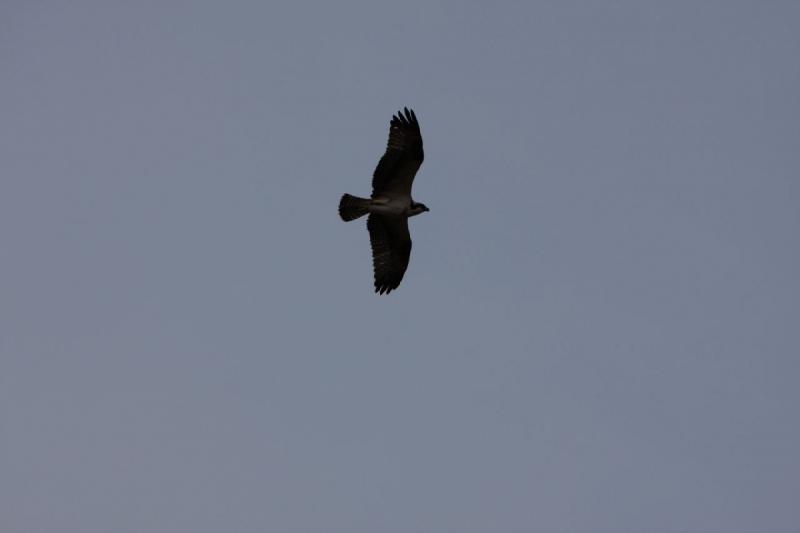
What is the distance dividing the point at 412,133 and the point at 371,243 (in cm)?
360

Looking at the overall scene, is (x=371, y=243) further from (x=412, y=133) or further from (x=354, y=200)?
(x=412, y=133)

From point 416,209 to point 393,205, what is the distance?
576mm

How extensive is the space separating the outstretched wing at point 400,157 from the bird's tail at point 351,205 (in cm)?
36

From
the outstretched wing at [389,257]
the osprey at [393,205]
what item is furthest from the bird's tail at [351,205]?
the outstretched wing at [389,257]

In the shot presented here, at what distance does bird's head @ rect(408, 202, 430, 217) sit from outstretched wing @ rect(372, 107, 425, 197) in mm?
533

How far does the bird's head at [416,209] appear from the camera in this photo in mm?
29203

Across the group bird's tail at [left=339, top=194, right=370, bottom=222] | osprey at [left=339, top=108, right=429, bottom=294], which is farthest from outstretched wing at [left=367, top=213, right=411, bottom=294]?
bird's tail at [left=339, top=194, right=370, bottom=222]

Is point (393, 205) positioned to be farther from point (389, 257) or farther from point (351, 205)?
point (389, 257)

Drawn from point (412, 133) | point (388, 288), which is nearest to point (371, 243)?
point (388, 288)

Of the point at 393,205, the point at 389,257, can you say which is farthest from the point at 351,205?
the point at 389,257

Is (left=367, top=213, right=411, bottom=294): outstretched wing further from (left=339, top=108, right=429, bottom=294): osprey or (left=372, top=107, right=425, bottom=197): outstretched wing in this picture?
(left=372, top=107, right=425, bottom=197): outstretched wing

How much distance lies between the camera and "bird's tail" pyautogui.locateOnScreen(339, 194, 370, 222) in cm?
2898

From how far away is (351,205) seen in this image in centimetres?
2902

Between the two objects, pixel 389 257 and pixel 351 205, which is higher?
pixel 351 205
